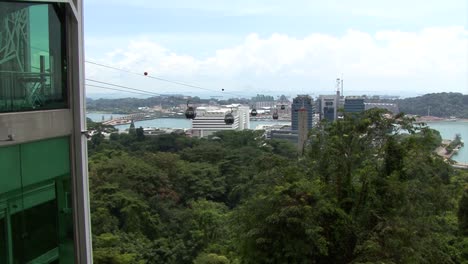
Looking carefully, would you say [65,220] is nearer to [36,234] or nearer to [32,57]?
[36,234]

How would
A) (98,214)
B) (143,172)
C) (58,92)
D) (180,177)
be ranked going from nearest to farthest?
(58,92), (98,214), (143,172), (180,177)

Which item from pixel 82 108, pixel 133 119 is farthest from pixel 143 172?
pixel 133 119

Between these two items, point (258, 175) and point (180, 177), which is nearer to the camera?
point (258, 175)

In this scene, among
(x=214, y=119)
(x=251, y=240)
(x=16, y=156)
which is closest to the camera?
(x=16, y=156)

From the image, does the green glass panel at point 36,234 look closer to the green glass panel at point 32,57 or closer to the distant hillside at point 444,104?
the green glass panel at point 32,57

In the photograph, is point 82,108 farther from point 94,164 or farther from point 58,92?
point 94,164

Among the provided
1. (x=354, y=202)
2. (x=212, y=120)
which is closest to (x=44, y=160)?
(x=354, y=202)

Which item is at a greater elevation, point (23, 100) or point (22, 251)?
point (23, 100)

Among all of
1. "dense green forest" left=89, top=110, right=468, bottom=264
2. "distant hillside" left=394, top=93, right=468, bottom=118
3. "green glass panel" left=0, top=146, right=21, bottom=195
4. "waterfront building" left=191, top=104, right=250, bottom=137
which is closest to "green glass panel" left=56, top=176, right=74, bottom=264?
"green glass panel" left=0, top=146, right=21, bottom=195
